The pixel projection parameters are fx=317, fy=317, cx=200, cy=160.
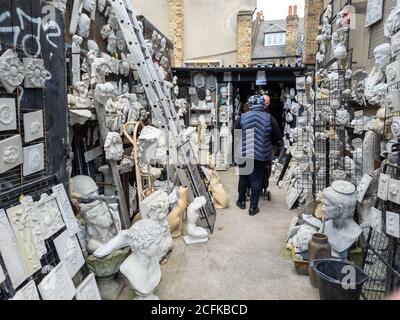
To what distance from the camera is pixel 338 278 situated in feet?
7.47

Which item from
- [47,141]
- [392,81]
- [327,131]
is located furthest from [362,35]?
[47,141]

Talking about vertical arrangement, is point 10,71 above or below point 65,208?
above

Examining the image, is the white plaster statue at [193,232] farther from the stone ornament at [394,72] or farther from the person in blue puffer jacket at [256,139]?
the stone ornament at [394,72]

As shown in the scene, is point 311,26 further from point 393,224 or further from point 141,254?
point 141,254

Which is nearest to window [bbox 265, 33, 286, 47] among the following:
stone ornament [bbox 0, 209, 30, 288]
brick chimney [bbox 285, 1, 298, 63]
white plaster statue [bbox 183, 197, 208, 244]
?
brick chimney [bbox 285, 1, 298, 63]

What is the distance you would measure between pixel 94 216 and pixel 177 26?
348 inches

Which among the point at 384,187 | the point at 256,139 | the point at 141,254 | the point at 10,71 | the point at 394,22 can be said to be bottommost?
the point at 141,254

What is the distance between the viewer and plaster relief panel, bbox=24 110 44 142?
1.75m

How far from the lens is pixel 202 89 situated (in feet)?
24.2

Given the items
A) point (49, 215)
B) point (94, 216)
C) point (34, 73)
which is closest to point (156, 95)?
point (94, 216)

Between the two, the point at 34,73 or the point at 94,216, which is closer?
the point at 34,73

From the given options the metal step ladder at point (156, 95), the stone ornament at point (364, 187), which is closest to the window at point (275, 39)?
the metal step ladder at point (156, 95)

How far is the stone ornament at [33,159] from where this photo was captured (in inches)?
69.3

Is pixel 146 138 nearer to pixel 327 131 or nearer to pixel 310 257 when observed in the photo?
pixel 310 257
